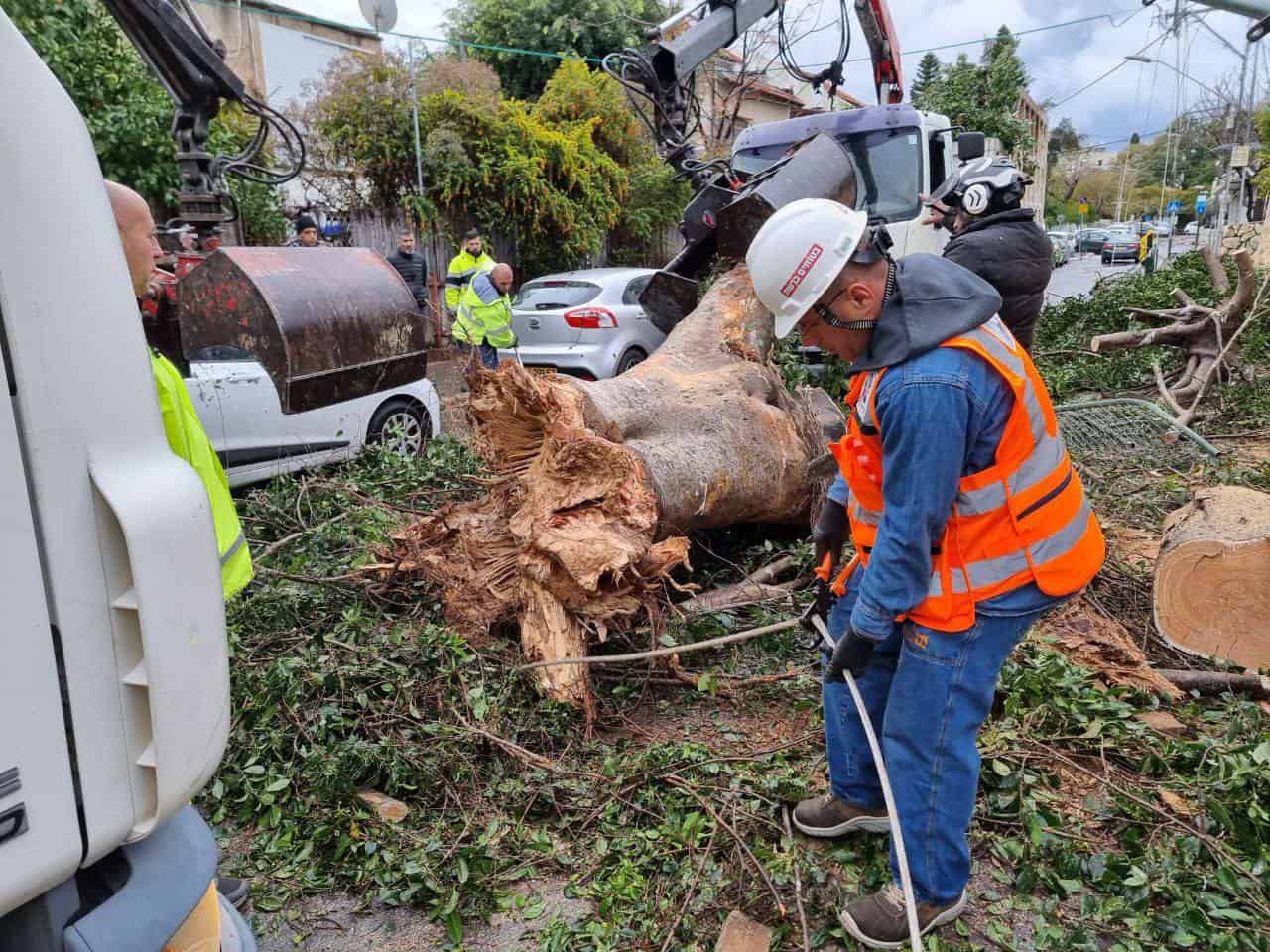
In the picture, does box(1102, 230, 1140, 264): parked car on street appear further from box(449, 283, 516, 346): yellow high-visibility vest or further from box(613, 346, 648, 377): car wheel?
box(449, 283, 516, 346): yellow high-visibility vest

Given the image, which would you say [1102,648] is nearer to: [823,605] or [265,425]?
[823,605]

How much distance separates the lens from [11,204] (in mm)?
1243

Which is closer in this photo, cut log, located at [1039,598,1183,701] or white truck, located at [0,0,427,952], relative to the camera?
white truck, located at [0,0,427,952]

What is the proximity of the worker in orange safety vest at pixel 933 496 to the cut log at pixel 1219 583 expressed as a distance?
→ 1.88 meters

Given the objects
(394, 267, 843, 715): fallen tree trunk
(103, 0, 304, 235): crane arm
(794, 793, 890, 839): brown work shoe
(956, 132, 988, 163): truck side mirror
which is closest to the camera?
(794, 793, 890, 839): brown work shoe

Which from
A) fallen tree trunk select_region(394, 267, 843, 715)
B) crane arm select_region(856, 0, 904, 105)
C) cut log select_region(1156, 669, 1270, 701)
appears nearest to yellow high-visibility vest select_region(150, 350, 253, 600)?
fallen tree trunk select_region(394, 267, 843, 715)

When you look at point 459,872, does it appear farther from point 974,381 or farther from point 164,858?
point 974,381

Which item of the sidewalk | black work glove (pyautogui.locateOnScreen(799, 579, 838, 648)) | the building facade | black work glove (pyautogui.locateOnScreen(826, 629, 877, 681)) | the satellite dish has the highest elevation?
the building facade

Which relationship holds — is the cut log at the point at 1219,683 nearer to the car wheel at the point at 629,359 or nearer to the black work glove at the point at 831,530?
the black work glove at the point at 831,530

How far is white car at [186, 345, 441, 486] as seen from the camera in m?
5.41

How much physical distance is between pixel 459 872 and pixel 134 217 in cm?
200

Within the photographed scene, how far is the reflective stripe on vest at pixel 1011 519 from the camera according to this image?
83.0 inches

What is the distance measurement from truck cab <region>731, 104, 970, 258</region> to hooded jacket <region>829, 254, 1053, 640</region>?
6.76 metres

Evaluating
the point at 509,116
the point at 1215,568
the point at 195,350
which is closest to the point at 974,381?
the point at 1215,568
